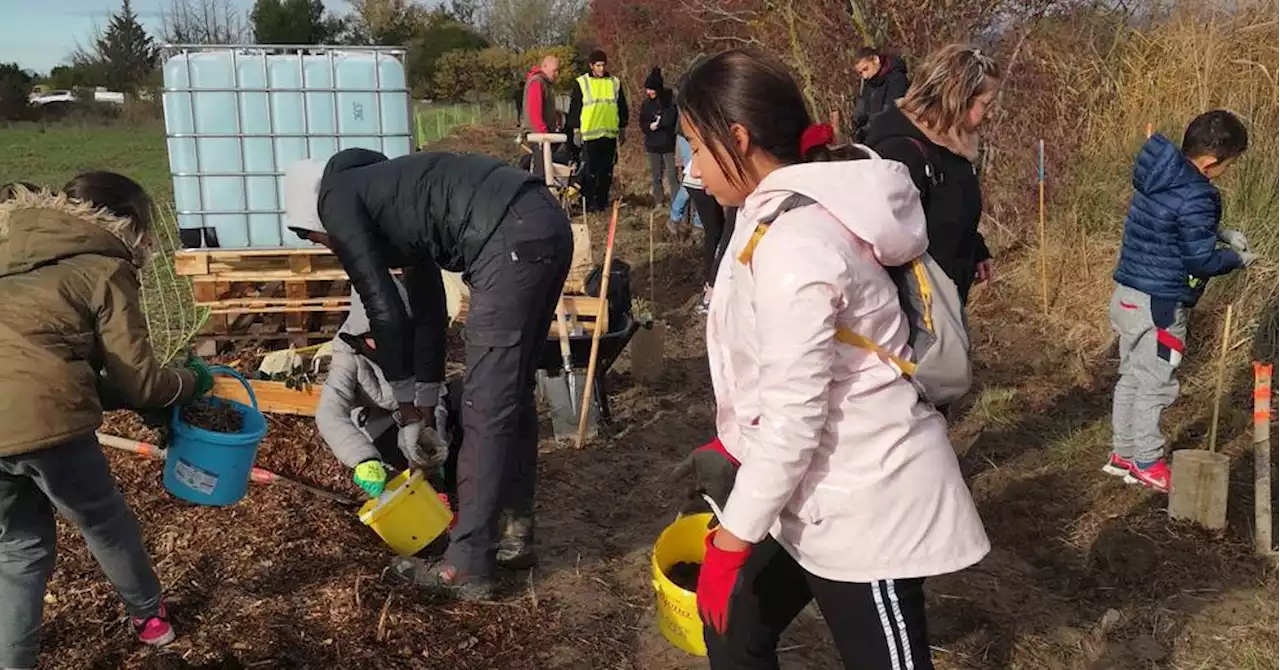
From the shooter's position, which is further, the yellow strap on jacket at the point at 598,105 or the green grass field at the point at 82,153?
the green grass field at the point at 82,153

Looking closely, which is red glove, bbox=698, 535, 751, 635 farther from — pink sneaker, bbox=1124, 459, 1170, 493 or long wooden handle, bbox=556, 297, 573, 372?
pink sneaker, bbox=1124, 459, 1170, 493

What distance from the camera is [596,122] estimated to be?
11.3 meters

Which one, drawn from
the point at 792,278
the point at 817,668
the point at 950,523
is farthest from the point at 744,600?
the point at 817,668

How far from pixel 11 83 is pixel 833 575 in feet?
130

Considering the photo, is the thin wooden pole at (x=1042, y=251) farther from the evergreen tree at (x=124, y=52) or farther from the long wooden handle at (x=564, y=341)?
the evergreen tree at (x=124, y=52)

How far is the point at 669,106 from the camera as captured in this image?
36.3 feet

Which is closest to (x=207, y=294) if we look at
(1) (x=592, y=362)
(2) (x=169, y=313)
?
(2) (x=169, y=313)

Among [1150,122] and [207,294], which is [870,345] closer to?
[207,294]

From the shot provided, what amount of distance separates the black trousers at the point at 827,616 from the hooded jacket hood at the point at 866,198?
62 centimetres

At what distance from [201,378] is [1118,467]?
12.5 ft

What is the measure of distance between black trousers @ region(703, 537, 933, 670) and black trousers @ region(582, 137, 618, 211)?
9.47m

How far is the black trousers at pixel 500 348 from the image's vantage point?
3.23 metres

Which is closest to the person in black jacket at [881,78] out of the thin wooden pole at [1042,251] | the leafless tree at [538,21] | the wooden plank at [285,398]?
the thin wooden pole at [1042,251]

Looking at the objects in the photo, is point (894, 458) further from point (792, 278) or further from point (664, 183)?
point (664, 183)
